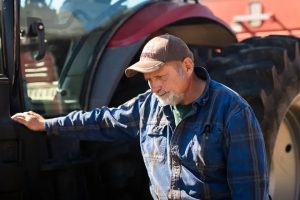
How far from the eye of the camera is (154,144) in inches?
99.6

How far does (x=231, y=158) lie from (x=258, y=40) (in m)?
1.72

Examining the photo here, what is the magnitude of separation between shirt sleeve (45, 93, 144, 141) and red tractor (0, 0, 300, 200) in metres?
0.27

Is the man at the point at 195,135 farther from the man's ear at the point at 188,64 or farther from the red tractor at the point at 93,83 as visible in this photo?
the red tractor at the point at 93,83

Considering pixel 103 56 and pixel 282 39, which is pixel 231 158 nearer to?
pixel 103 56

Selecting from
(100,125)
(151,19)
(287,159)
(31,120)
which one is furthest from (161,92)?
(287,159)

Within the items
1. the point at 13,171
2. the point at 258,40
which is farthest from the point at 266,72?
the point at 13,171

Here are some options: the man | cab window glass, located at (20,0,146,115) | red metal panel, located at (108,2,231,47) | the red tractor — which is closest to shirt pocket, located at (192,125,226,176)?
the man

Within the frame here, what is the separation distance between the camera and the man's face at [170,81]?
2.33 metres

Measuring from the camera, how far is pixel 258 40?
12.5 ft

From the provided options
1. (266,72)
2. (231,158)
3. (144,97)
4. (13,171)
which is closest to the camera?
(231,158)

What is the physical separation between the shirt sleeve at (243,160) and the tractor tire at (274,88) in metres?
1.05

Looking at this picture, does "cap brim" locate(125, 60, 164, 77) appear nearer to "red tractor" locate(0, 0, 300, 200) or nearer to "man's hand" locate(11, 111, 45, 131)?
"man's hand" locate(11, 111, 45, 131)

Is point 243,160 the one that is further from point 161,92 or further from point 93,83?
point 93,83

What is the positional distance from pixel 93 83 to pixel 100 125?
0.69 meters
